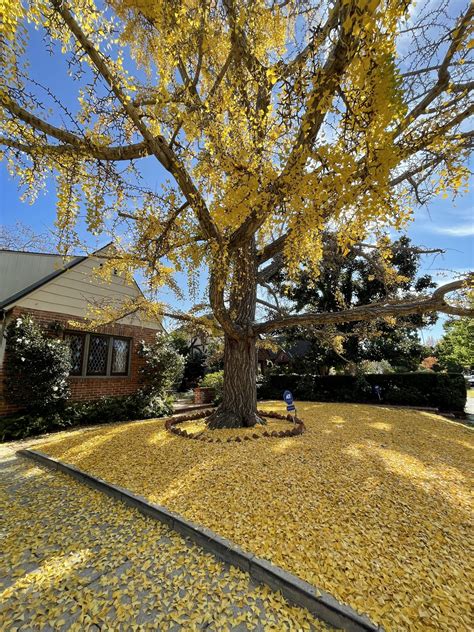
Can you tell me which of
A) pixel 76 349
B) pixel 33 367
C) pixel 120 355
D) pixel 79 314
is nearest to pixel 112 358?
pixel 120 355

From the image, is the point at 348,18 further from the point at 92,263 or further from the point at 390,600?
the point at 92,263

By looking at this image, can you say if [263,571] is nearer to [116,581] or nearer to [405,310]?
[116,581]

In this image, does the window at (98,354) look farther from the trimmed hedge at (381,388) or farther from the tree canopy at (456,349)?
the tree canopy at (456,349)

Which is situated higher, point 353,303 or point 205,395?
point 353,303

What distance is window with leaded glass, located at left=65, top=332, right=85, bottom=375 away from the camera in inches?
314

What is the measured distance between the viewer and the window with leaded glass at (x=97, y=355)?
844cm

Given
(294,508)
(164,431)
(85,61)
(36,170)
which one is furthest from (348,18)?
(164,431)

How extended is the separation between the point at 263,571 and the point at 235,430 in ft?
12.8

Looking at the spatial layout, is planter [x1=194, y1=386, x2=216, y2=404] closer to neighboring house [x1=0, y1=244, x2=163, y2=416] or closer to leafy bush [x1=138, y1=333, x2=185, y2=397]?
leafy bush [x1=138, y1=333, x2=185, y2=397]

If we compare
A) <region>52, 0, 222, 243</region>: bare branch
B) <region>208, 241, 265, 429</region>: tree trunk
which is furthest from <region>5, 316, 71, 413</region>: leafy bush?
<region>52, 0, 222, 243</region>: bare branch

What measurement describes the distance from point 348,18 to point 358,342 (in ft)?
→ 40.8

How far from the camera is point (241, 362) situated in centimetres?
675

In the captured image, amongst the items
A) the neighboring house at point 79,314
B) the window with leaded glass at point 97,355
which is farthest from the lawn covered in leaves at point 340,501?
the window with leaded glass at point 97,355

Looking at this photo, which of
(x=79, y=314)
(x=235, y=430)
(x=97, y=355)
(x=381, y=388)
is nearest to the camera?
(x=235, y=430)
